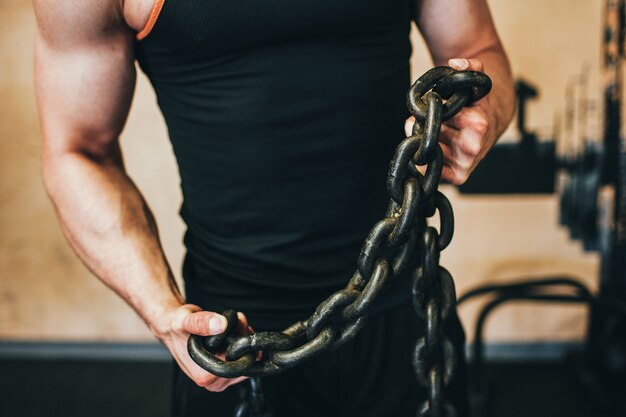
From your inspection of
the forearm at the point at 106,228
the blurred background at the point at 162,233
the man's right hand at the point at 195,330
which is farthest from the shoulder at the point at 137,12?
the blurred background at the point at 162,233

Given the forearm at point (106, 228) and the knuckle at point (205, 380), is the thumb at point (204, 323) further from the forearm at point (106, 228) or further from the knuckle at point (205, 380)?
the forearm at point (106, 228)

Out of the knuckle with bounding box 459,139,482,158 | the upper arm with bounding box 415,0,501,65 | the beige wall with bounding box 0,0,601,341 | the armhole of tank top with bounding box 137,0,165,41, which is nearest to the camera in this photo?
the knuckle with bounding box 459,139,482,158

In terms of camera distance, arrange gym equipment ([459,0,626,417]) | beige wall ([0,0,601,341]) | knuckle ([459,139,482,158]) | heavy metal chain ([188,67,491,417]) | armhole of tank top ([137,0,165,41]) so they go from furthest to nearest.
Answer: beige wall ([0,0,601,341])
gym equipment ([459,0,626,417])
armhole of tank top ([137,0,165,41])
knuckle ([459,139,482,158])
heavy metal chain ([188,67,491,417])

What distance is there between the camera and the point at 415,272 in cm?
45

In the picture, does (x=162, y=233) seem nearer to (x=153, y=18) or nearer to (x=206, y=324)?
(x=153, y=18)

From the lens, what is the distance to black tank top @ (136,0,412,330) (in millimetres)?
695

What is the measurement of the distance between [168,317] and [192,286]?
0.17m

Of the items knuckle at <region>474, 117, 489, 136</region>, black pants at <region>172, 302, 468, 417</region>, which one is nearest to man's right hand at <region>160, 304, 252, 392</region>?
black pants at <region>172, 302, 468, 417</region>

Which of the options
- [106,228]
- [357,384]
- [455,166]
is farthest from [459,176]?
[106,228]

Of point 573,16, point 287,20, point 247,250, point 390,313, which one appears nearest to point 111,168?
point 247,250

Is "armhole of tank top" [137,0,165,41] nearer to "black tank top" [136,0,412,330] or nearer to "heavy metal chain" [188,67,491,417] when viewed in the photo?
"black tank top" [136,0,412,330]

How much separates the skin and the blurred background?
1503mm

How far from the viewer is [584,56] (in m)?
2.24

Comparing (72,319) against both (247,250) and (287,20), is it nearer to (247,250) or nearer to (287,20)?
(247,250)
